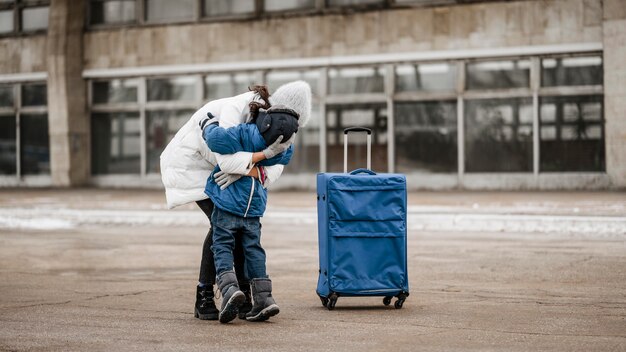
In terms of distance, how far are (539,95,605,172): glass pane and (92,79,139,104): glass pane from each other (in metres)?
10.3

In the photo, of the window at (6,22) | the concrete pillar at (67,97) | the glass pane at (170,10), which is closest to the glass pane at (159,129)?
the concrete pillar at (67,97)

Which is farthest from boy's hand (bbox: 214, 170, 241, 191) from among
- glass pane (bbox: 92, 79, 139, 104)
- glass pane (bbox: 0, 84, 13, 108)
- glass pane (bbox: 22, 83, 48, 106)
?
glass pane (bbox: 0, 84, 13, 108)

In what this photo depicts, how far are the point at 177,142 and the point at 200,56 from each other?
19291 millimetres

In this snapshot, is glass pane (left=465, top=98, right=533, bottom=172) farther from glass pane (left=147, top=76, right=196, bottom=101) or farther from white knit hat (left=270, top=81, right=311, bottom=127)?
white knit hat (left=270, top=81, right=311, bottom=127)

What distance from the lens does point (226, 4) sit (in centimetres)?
2630

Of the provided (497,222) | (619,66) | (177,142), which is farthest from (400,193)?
(619,66)

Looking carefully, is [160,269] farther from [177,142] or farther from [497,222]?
[497,222]

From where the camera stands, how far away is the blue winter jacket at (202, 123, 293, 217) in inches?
273

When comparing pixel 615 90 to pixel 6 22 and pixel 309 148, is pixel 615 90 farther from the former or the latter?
pixel 6 22

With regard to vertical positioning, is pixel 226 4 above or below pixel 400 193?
above

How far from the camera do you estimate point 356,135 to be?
81.5 feet

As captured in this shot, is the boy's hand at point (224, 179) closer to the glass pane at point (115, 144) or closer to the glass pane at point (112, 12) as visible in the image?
the glass pane at point (115, 144)

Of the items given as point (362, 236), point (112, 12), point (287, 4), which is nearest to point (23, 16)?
point (112, 12)

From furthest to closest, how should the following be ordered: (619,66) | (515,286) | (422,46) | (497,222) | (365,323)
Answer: (422,46) < (619,66) < (497,222) < (515,286) < (365,323)
